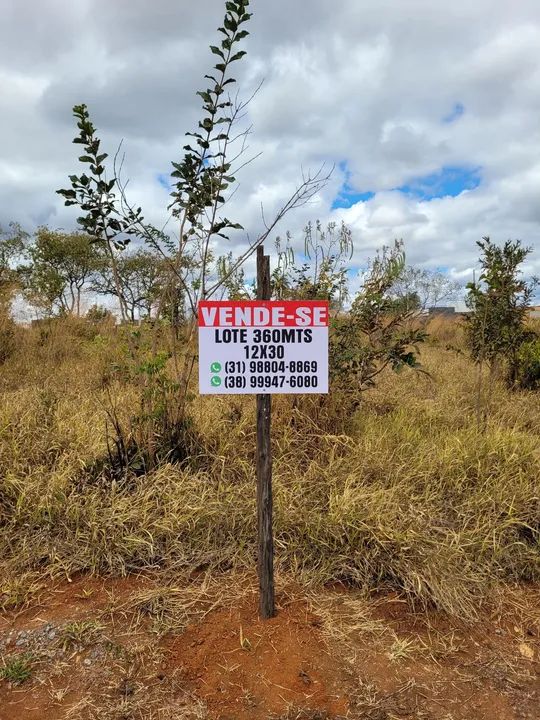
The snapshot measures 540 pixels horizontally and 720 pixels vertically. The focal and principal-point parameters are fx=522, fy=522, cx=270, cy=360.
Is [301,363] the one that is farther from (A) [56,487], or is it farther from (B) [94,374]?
(B) [94,374]

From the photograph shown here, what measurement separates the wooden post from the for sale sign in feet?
0.38

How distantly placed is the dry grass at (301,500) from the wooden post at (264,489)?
1.22 feet

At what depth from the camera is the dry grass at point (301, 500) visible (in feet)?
9.80

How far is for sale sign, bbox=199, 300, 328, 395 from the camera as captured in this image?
2453 mm

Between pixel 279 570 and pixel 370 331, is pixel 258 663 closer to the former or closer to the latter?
pixel 279 570

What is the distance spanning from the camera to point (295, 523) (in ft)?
10.6

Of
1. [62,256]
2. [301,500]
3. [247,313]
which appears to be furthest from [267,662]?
[62,256]

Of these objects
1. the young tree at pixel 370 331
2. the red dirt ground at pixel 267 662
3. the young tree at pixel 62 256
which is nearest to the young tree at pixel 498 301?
the young tree at pixel 370 331

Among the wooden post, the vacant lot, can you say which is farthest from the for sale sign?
the vacant lot

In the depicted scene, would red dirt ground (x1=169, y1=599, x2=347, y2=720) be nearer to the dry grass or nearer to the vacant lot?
the vacant lot

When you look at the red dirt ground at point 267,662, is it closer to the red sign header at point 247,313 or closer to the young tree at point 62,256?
the red sign header at point 247,313

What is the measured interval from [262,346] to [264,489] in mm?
719

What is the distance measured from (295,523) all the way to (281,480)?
51 cm

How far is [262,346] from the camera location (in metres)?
2.48
